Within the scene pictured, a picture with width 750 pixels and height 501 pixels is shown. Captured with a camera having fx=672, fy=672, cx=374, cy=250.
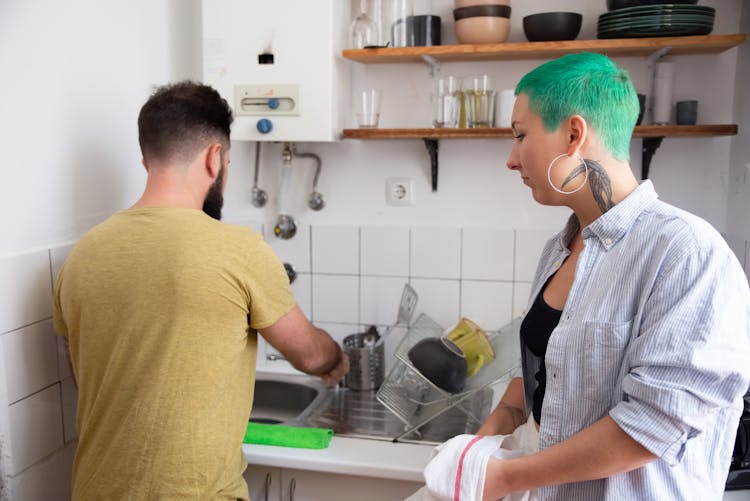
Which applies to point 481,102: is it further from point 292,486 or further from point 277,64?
point 292,486

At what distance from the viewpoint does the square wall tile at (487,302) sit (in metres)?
2.04

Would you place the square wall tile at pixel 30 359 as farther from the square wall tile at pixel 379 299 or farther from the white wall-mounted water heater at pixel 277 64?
the square wall tile at pixel 379 299

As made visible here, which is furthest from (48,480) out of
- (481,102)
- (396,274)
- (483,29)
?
(483,29)

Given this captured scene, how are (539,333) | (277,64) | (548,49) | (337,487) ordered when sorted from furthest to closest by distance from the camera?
(277,64)
(548,49)
(337,487)
(539,333)

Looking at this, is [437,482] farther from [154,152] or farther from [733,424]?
[154,152]

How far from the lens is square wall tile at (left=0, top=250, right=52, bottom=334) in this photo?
1.36m

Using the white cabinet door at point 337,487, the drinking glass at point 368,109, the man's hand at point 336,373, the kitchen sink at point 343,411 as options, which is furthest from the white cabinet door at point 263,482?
the drinking glass at point 368,109

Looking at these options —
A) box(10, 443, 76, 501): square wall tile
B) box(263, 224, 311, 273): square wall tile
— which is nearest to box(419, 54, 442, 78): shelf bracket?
box(263, 224, 311, 273): square wall tile

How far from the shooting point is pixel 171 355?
4.09 feet

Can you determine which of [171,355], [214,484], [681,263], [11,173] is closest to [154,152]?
[11,173]

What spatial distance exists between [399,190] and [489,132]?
0.37m

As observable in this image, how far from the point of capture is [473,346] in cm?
178

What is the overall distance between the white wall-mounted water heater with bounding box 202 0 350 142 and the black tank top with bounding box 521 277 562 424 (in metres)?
0.91

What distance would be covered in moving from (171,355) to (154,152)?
16.9 inches
